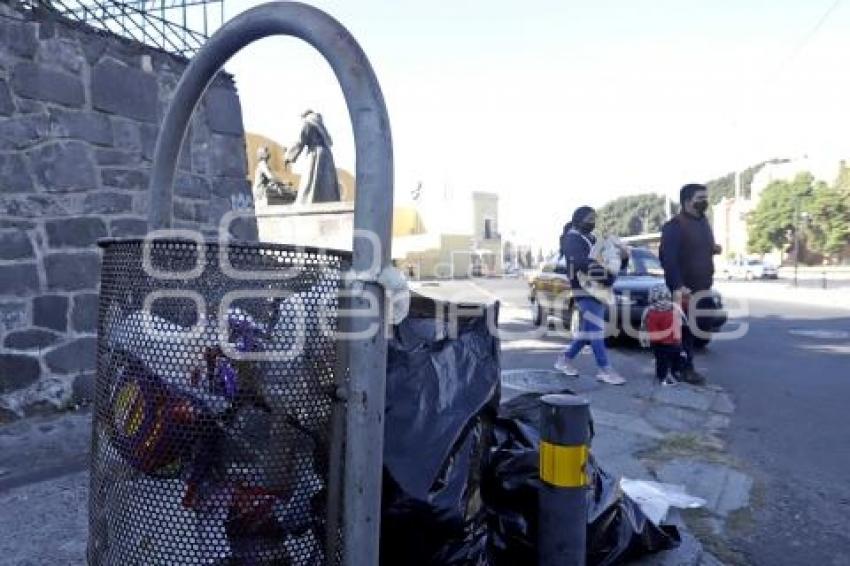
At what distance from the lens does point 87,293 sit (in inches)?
192

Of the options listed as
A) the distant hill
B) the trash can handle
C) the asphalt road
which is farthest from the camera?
the distant hill

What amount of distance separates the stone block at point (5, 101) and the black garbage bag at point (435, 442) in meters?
3.70

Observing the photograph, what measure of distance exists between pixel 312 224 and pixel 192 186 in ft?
21.3

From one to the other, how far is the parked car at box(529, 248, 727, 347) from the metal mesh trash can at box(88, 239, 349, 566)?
678cm

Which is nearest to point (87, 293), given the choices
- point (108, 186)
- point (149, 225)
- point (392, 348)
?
point (108, 186)

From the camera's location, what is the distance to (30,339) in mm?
4527

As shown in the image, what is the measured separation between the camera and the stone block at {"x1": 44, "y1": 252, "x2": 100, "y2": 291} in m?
4.66

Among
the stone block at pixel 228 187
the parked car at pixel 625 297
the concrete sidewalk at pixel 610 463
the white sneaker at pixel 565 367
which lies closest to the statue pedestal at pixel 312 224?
the parked car at pixel 625 297

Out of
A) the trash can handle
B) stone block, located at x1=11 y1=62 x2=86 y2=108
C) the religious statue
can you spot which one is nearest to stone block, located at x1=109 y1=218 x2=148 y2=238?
stone block, located at x1=11 y1=62 x2=86 y2=108

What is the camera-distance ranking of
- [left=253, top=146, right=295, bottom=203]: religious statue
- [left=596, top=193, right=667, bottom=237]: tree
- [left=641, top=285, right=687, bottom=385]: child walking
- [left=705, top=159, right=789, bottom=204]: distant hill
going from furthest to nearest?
1. [left=705, top=159, right=789, bottom=204]: distant hill
2. [left=596, top=193, right=667, bottom=237]: tree
3. [left=253, top=146, right=295, bottom=203]: religious statue
4. [left=641, top=285, right=687, bottom=385]: child walking

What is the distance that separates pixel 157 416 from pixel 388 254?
0.64m

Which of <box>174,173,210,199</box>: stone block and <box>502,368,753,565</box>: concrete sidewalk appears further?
<box>174,173,210,199</box>: stone block

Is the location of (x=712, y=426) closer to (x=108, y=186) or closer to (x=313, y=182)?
(x=108, y=186)

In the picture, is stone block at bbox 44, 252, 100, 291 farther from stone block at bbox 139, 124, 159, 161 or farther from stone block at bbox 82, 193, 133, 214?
stone block at bbox 139, 124, 159, 161
